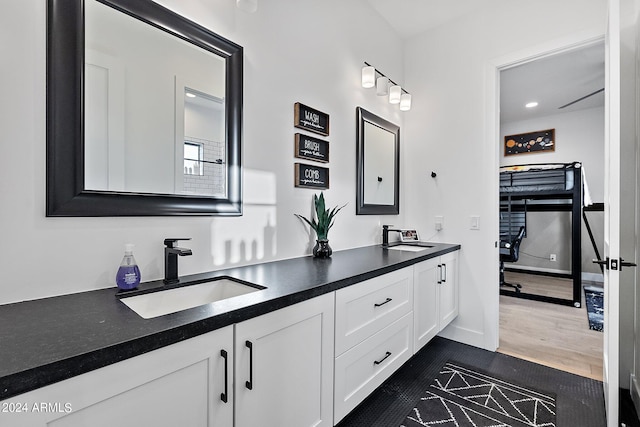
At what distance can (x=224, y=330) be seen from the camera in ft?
3.07

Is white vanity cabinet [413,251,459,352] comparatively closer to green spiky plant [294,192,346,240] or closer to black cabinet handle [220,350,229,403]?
green spiky plant [294,192,346,240]

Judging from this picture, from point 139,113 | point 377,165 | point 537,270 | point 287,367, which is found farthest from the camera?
point 537,270

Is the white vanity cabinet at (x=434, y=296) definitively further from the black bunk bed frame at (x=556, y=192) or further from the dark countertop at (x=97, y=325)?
the black bunk bed frame at (x=556, y=192)

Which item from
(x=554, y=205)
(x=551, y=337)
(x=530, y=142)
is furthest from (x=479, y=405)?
(x=530, y=142)

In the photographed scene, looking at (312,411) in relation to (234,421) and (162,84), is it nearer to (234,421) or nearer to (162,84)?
(234,421)

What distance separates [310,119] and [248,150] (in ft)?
1.83

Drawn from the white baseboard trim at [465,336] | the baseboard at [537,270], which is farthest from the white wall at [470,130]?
the baseboard at [537,270]

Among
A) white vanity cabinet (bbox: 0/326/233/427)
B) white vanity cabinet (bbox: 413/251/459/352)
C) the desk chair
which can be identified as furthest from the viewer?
the desk chair

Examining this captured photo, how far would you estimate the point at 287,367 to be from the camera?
1149 millimetres

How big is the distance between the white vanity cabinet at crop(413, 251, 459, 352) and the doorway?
0.61 meters

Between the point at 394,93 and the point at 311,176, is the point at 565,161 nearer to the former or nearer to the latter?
the point at 394,93

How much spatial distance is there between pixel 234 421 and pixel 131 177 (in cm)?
98

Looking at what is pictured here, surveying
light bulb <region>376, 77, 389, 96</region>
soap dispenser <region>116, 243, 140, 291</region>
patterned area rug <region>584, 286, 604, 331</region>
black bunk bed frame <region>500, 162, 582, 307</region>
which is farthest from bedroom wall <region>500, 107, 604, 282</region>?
soap dispenser <region>116, 243, 140, 291</region>

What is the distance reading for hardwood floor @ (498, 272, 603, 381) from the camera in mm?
2360
